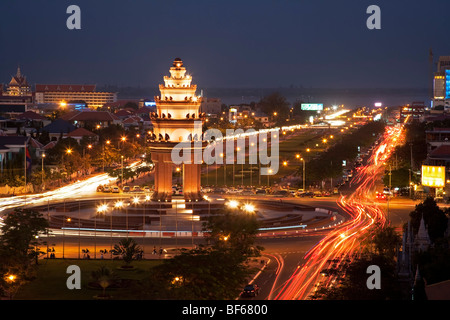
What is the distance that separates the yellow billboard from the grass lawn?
131 feet

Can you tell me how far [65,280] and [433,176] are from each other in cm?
4692

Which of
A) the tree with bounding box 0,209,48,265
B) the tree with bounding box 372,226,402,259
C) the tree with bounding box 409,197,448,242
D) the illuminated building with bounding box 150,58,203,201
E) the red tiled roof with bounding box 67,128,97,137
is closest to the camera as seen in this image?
the tree with bounding box 0,209,48,265

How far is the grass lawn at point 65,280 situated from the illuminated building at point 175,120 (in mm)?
15362

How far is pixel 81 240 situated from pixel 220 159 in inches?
2094

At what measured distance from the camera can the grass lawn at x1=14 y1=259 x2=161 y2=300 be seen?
39000 millimetres

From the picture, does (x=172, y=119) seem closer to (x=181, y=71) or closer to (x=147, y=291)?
(x=181, y=71)

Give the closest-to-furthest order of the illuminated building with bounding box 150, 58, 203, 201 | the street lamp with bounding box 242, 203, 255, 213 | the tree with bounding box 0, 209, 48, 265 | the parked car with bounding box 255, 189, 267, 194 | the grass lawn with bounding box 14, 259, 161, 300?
1. the grass lawn with bounding box 14, 259, 161, 300
2. the tree with bounding box 0, 209, 48, 265
3. the street lamp with bounding box 242, 203, 255, 213
4. the illuminated building with bounding box 150, 58, 203, 201
5. the parked car with bounding box 255, 189, 267, 194

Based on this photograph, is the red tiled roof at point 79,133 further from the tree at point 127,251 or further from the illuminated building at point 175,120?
the tree at point 127,251

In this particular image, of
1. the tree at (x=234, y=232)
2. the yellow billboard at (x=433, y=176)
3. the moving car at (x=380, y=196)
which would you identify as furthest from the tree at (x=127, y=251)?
the yellow billboard at (x=433, y=176)

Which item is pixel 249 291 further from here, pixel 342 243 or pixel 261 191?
pixel 261 191

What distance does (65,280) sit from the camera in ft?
139

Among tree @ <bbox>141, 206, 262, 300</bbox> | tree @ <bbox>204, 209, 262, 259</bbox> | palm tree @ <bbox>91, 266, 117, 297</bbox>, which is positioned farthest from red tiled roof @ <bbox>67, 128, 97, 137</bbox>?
palm tree @ <bbox>91, 266, 117, 297</bbox>

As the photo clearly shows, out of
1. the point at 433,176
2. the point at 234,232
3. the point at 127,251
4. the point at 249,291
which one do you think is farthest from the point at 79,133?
the point at 249,291

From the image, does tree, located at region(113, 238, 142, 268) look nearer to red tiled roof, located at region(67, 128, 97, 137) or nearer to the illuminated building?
the illuminated building
